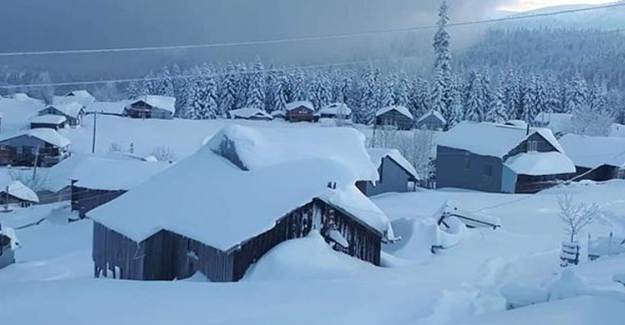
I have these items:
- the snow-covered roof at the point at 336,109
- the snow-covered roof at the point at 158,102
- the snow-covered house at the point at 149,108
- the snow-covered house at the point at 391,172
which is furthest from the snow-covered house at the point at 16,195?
the snow-covered roof at the point at 336,109

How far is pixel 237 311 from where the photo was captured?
1045 centimetres

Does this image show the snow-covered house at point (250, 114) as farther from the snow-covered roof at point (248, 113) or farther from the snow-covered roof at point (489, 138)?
the snow-covered roof at point (489, 138)

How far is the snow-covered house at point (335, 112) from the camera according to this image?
78312 millimetres

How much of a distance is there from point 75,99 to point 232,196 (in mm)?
74571

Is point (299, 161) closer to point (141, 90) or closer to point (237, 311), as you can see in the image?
point (237, 311)

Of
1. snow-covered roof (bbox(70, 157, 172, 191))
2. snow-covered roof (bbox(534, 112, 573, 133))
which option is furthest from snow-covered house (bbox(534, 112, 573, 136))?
snow-covered roof (bbox(70, 157, 172, 191))

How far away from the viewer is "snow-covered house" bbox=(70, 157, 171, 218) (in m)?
38.7

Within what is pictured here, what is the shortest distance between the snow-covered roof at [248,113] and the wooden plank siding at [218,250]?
61225 millimetres

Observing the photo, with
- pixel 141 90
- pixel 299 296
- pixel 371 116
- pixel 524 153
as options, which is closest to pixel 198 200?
pixel 299 296

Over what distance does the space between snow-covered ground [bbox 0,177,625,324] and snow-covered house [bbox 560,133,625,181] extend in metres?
27.1

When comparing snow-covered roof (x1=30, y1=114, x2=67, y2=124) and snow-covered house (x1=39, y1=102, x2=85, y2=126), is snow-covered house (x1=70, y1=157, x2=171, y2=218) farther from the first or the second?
snow-covered house (x1=39, y1=102, x2=85, y2=126)

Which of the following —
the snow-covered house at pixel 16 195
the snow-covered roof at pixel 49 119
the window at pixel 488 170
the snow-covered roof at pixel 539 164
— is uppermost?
the snow-covered roof at pixel 49 119

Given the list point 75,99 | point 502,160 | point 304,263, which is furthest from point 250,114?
point 304,263

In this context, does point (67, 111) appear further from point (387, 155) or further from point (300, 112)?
point (387, 155)
